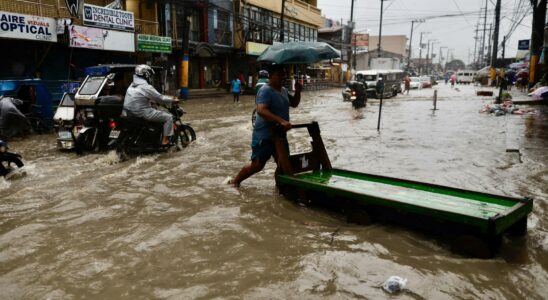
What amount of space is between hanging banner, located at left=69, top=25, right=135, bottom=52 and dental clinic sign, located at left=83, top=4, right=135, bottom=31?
0.99 ft

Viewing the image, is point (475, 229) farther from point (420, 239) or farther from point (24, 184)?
point (24, 184)

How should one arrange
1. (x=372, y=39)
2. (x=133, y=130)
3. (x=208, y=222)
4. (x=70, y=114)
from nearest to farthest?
(x=208, y=222), (x=133, y=130), (x=70, y=114), (x=372, y=39)

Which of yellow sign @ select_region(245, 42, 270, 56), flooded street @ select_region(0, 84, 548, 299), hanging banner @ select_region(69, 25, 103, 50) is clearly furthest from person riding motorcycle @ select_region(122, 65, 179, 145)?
yellow sign @ select_region(245, 42, 270, 56)

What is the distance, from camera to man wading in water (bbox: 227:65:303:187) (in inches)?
215

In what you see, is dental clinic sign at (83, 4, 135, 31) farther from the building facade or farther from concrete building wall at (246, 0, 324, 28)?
concrete building wall at (246, 0, 324, 28)

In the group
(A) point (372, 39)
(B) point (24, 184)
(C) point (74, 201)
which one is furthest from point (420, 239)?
(A) point (372, 39)

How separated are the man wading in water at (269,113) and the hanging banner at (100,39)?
1566 centimetres

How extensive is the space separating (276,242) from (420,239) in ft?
4.68

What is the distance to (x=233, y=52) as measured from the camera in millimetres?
34500

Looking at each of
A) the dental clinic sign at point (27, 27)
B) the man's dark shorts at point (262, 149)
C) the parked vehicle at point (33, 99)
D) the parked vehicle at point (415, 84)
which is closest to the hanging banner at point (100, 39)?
the dental clinic sign at point (27, 27)

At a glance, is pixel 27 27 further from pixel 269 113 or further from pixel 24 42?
pixel 269 113

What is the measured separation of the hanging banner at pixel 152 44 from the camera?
2277cm

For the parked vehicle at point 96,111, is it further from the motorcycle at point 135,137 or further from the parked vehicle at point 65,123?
the motorcycle at point 135,137

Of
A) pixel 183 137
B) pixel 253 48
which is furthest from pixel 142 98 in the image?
pixel 253 48
